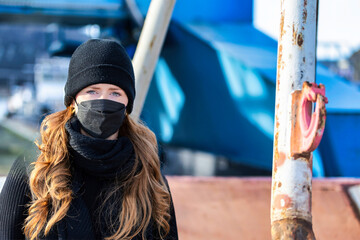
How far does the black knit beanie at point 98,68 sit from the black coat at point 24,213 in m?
0.38

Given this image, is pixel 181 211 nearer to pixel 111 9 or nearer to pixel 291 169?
pixel 291 169

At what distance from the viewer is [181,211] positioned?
3.46m

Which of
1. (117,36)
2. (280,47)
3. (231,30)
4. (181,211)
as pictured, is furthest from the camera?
(117,36)

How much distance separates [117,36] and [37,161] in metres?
6.78

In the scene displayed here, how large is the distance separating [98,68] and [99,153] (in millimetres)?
348

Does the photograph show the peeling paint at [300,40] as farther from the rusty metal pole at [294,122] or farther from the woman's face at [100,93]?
the woman's face at [100,93]

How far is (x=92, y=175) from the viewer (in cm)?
191

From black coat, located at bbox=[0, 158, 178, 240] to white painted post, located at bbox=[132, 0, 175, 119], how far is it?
1.08m

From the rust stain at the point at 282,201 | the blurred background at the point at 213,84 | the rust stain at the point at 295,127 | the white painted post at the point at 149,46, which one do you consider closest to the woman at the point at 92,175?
the rust stain at the point at 282,201

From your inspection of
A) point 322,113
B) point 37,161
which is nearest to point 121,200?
point 37,161

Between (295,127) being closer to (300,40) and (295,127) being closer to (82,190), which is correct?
(300,40)

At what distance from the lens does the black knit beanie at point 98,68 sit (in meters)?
1.88

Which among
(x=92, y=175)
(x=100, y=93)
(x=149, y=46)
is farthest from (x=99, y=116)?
(x=149, y=46)

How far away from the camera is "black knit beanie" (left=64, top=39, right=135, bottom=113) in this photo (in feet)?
6.15
